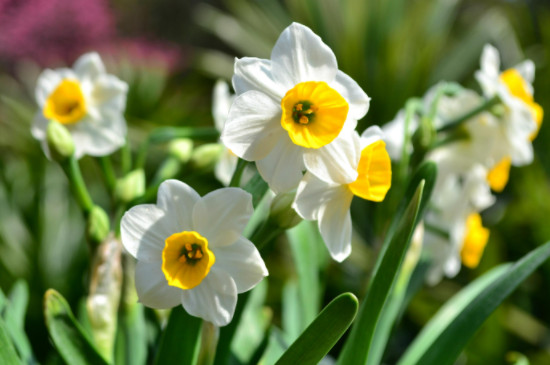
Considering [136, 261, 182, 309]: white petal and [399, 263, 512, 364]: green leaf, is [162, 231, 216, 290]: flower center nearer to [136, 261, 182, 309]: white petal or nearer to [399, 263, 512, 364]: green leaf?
[136, 261, 182, 309]: white petal

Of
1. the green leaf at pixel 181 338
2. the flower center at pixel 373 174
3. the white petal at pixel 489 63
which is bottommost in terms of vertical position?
the green leaf at pixel 181 338

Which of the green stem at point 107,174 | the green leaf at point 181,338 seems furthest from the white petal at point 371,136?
the green stem at point 107,174

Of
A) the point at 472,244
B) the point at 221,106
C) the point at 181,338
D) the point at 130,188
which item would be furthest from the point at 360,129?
the point at 181,338

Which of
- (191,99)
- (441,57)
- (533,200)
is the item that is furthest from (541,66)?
(191,99)

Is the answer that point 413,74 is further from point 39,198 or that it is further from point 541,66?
point 39,198

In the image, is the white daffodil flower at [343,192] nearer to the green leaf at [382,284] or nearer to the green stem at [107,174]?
the green leaf at [382,284]

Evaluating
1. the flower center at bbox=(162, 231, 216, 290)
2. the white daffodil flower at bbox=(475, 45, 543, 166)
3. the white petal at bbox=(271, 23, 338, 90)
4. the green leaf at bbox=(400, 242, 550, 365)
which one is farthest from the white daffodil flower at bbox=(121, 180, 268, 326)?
the white daffodil flower at bbox=(475, 45, 543, 166)
